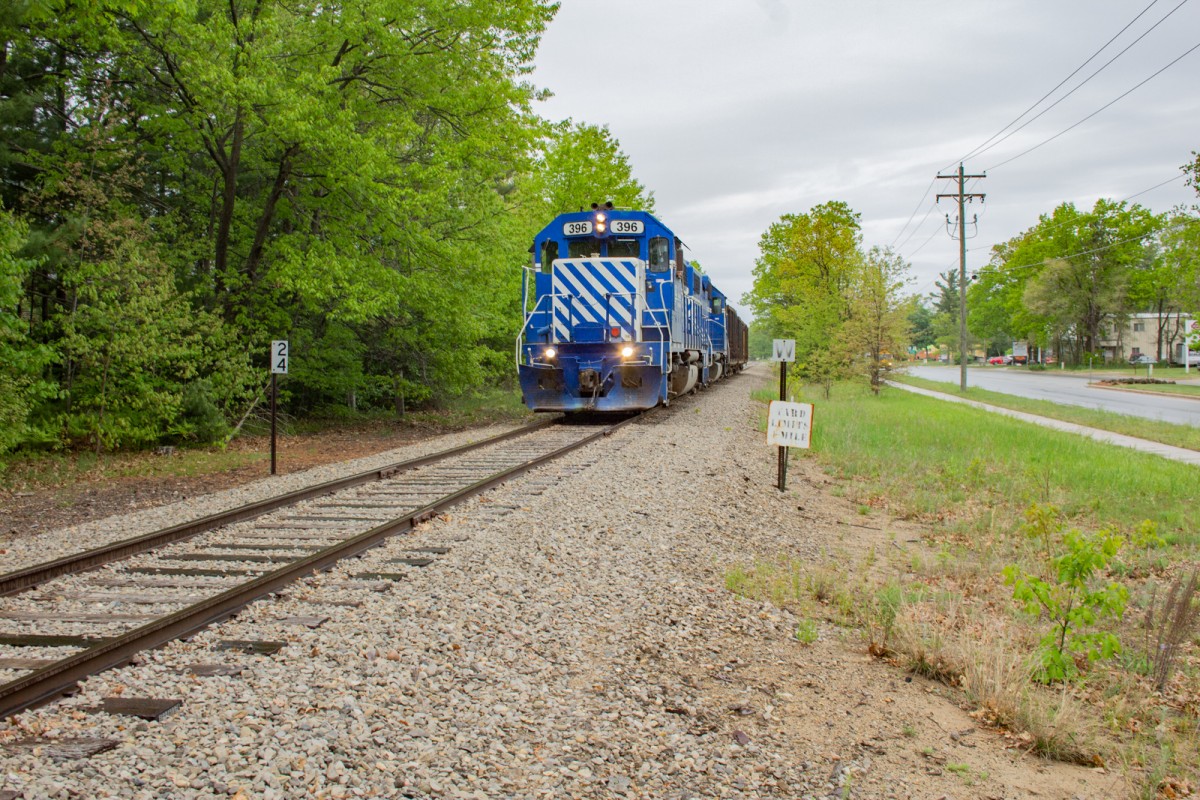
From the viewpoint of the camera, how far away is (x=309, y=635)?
164 inches

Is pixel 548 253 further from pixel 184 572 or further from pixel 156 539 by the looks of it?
pixel 184 572

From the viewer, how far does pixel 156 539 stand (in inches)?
247

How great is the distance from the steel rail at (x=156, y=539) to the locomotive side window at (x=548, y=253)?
6799 millimetres

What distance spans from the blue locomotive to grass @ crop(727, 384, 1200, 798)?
3548mm

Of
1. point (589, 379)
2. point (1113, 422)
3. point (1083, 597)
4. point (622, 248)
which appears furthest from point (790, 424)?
point (1113, 422)

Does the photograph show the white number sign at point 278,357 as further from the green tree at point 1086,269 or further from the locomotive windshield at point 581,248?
the green tree at point 1086,269

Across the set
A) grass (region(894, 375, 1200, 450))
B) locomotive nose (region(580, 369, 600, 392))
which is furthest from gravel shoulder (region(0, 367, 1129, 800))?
grass (region(894, 375, 1200, 450))

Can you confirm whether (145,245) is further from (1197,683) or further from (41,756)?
(1197,683)

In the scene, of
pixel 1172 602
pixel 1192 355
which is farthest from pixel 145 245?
pixel 1192 355

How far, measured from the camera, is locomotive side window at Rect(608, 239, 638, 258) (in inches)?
609

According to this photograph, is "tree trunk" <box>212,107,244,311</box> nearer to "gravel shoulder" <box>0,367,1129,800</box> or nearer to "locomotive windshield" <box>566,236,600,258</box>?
"locomotive windshield" <box>566,236,600,258</box>

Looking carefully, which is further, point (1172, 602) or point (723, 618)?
point (1172, 602)

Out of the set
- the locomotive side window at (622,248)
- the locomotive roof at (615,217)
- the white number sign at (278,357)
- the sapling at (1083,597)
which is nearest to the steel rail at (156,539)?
the white number sign at (278,357)

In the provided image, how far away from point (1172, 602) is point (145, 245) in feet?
43.9
